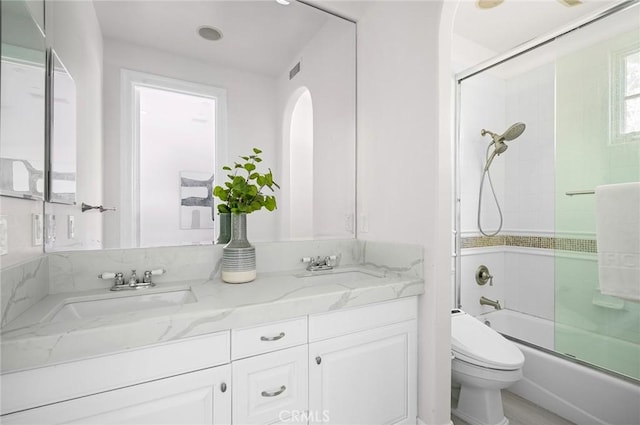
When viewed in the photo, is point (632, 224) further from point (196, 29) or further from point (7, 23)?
point (7, 23)

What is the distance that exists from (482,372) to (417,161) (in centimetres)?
112

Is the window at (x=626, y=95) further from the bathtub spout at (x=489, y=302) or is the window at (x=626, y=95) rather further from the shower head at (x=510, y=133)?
the bathtub spout at (x=489, y=302)

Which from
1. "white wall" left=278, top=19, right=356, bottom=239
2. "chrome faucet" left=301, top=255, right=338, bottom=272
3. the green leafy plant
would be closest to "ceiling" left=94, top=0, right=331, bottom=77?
"white wall" left=278, top=19, right=356, bottom=239

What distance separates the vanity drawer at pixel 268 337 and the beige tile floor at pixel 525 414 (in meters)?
1.19

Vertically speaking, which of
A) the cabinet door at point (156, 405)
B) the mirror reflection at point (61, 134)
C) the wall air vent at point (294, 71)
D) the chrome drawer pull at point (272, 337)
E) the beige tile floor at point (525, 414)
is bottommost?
the beige tile floor at point (525, 414)

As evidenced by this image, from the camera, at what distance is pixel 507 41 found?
8.04 feet

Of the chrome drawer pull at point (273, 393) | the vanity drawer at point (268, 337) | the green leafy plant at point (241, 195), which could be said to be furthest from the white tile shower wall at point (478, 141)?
the chrome drawer pull at point (273, 393)

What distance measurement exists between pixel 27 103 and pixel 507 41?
3.05 metres

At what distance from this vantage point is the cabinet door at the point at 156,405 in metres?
0.79

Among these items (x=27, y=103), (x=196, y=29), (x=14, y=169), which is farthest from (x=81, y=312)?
(x=196, y=29)

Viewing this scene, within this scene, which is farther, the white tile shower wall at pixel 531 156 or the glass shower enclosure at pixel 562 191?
the white tile shower wall at pixel 531 156

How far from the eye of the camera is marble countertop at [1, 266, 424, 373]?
77 centimetres

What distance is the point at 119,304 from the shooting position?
1179 mm

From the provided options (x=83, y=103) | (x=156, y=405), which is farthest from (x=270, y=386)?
(x=83, y=103)
